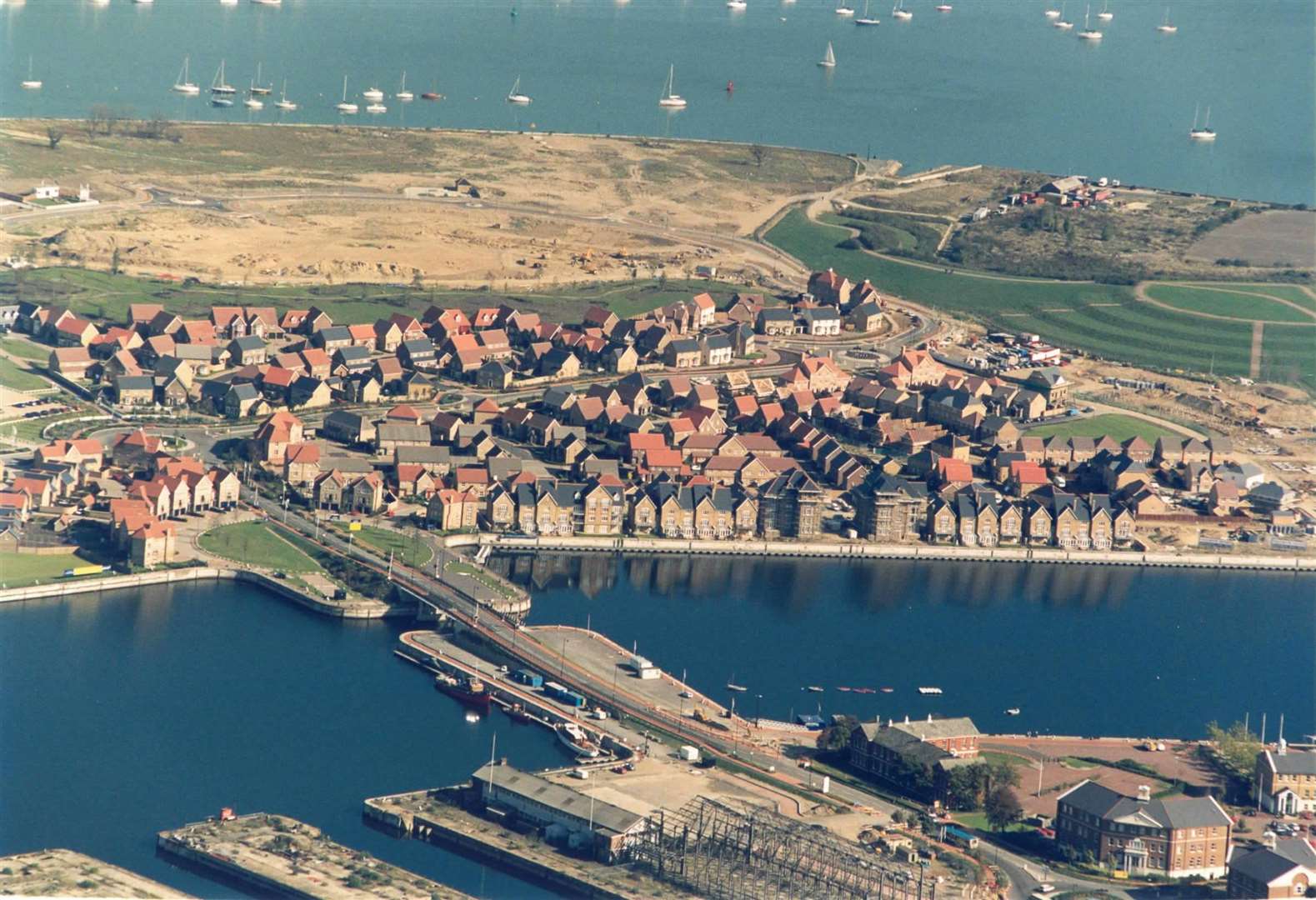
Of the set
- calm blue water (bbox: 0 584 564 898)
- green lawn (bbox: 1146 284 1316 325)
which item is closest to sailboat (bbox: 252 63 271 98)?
green lawn (bbox: 1146 284 1316 325)

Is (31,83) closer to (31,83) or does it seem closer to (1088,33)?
(31,83)

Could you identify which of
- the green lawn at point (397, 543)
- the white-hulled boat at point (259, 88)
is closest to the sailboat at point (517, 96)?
the white-hulled boat at point (259, 88)

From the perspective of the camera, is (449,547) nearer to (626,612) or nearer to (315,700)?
(626,612)

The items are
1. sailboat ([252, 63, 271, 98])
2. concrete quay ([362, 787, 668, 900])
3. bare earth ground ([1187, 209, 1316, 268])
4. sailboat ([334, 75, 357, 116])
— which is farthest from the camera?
sailboat ([252, 63, 271, 98])

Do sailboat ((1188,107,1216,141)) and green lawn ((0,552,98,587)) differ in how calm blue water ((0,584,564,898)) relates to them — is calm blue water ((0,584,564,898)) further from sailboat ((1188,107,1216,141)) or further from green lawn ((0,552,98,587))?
sailboat ((1188,107,1216,141))

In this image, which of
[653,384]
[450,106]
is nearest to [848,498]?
[653,384]

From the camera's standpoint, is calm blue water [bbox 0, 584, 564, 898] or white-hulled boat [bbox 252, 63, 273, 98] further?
white-hulled boat [bbox 252, 63, 273, 98]
